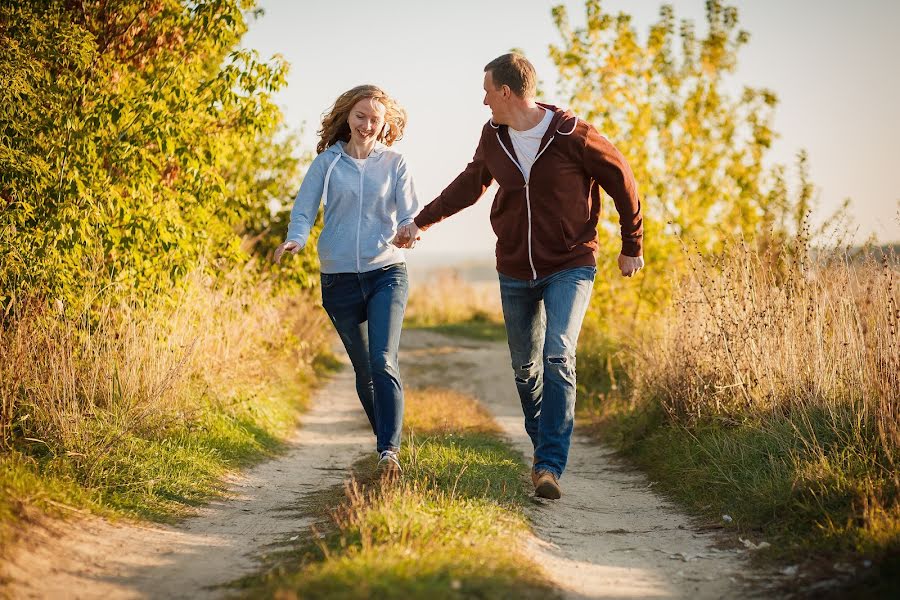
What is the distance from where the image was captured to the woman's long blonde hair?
5844 millimetres

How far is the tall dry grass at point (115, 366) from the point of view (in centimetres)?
538

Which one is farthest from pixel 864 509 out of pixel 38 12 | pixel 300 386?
pixel 300 386

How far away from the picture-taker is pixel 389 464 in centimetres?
527

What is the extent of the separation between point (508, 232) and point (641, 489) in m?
2.18

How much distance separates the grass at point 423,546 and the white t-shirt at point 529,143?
201 cm

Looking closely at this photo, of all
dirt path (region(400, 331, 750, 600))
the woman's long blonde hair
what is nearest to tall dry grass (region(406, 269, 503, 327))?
dirt path (region(400, 331, 750, 600))

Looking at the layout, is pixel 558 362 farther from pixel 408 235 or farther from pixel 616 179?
pixel 408 235

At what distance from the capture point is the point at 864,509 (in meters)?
4.04

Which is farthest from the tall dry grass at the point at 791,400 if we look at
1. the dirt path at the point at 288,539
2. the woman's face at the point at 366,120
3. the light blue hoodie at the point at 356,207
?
the woman's face at the point at 366,120

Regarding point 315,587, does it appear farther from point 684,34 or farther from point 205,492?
point 684,34

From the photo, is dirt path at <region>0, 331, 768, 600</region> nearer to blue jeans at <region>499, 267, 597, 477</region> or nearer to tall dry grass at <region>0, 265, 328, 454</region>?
blue jeans at <region>499, 267, 597, 477</region>

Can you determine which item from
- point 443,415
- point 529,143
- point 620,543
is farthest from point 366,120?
point 443,415

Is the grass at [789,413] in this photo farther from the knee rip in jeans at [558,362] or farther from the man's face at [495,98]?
the man's face at [495,98]

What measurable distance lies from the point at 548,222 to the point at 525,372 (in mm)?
1067
